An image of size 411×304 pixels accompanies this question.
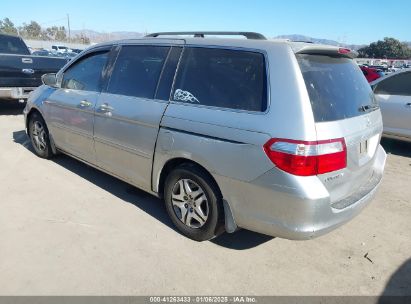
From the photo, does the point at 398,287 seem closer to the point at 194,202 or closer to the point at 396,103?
the point at 194,202

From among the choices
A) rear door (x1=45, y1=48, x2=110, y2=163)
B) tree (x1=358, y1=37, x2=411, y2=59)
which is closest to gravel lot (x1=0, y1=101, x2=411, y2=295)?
rear door (x1=45, y1=48, x2=110, y2=163)

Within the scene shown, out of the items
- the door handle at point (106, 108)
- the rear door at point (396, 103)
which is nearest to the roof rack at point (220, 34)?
the door handle at point (106, 108)

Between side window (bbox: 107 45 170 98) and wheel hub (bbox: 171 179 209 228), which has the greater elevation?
side window (bbox: 107 45 170 98)

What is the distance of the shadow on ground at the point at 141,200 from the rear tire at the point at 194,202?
8.3 inches

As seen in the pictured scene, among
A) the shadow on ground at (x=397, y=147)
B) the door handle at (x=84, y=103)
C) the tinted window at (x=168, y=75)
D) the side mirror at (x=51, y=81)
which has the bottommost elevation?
the shadow on ground at (x=397, y=147)

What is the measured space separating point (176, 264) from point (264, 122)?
141 centimetres

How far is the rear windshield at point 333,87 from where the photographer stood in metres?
2.82

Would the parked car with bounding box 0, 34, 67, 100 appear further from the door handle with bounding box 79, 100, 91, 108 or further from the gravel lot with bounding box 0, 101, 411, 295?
the door handle with bounding box 79, 100, 91, 108

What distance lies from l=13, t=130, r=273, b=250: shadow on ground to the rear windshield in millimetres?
1444

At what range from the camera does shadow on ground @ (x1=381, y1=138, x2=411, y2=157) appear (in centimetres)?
704

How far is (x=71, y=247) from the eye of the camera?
131 inches

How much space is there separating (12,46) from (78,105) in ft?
22.2

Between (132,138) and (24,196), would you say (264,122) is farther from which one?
(24,196)

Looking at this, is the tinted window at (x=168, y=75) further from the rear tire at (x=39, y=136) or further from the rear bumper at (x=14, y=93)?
the rear bumper at (x=14, y=93)
